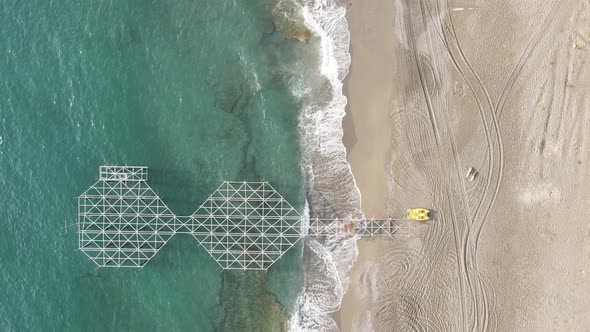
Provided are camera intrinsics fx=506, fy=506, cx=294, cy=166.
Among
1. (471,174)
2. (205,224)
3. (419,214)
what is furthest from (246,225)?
(471,174)

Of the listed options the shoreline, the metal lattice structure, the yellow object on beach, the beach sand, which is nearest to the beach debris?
the beach sand

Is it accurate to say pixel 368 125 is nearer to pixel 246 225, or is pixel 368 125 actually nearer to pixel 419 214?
pixel 419 214

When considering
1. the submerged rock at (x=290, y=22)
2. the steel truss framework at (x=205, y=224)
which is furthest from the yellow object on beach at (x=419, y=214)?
the submerged rock at (x=290, y=22)

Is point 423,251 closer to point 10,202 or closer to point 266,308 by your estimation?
point 266,308

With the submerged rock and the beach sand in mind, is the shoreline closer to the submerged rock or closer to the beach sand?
the beach sand

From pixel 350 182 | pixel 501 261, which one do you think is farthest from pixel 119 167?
pixel 501 261

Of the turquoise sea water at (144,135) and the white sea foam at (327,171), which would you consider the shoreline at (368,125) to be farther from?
the turquoise sea water at (144,135)
